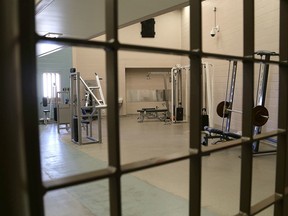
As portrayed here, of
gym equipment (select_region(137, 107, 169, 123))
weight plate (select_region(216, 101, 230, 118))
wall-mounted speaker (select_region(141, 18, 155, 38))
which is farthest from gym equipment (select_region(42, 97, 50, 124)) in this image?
weight plate (select_region(216, 101, 230, 118))

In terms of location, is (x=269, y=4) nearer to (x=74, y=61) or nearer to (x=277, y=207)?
(x=277, y=207)

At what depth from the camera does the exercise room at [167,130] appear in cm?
81

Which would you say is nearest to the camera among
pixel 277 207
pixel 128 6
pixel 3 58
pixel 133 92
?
pixel 3 58

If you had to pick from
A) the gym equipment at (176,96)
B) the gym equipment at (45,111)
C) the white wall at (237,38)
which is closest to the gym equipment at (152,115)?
the gym equipment at (176,96)

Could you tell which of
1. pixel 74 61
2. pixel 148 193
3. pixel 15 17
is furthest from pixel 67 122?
pixel 15 17

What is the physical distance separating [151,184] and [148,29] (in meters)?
8.29

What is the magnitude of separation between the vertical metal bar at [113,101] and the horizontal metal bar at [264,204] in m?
0.75

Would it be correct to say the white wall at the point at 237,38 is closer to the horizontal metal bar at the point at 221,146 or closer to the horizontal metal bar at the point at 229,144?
the horizontal metal bar at the point at 229,144

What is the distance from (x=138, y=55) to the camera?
11078mm

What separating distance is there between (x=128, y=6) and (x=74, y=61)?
835cm

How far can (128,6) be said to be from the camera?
95.2 inches

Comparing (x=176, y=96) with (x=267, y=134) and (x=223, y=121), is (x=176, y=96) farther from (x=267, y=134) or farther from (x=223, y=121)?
(x=267, y=134)

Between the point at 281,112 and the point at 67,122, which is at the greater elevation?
the point at 281,112

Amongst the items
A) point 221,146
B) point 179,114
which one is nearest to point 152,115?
point 179,114
